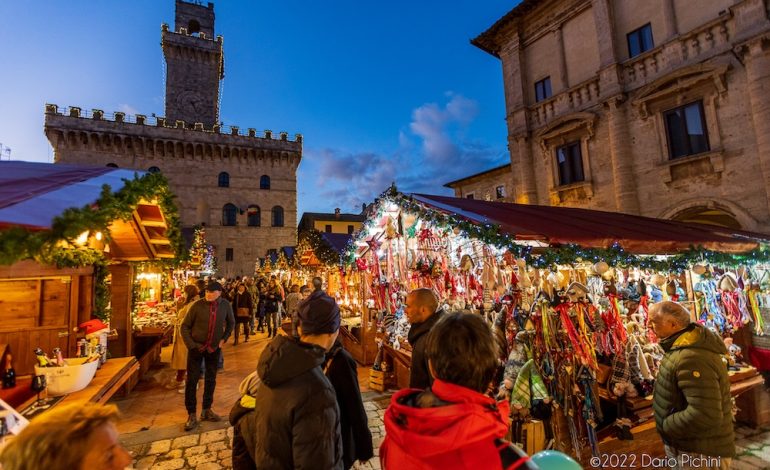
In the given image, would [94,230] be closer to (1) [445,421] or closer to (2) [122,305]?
(1) [445,421]

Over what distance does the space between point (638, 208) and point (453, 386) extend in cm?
1255

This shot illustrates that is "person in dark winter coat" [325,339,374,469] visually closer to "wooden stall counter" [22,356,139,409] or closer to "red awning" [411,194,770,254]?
"wooden stall counter" [22,356,139,409]

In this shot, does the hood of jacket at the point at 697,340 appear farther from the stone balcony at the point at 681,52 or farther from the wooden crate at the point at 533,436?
the stone balcony at the point at 681,52

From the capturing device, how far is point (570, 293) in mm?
4098

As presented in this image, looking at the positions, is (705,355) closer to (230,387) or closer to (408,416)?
Result: (408,416)

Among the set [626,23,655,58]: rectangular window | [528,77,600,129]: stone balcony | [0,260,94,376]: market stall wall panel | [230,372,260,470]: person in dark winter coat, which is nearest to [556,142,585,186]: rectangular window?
[528,77,600,129]: stone balcony

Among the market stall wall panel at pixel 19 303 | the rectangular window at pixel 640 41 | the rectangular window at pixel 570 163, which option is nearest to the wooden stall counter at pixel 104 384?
the market stall wall panel at pixel 19 303

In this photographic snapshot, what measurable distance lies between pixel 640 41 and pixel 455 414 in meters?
14.6

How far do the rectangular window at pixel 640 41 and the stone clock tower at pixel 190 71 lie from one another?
104 feet

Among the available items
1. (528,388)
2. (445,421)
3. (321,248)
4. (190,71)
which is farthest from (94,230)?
(190,71)

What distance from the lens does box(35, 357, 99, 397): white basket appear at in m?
3.72

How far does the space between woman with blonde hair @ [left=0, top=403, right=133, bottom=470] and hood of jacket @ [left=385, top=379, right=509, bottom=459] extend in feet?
3.41

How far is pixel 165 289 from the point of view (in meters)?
14.0

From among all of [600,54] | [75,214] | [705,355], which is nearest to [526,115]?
[600,54]
